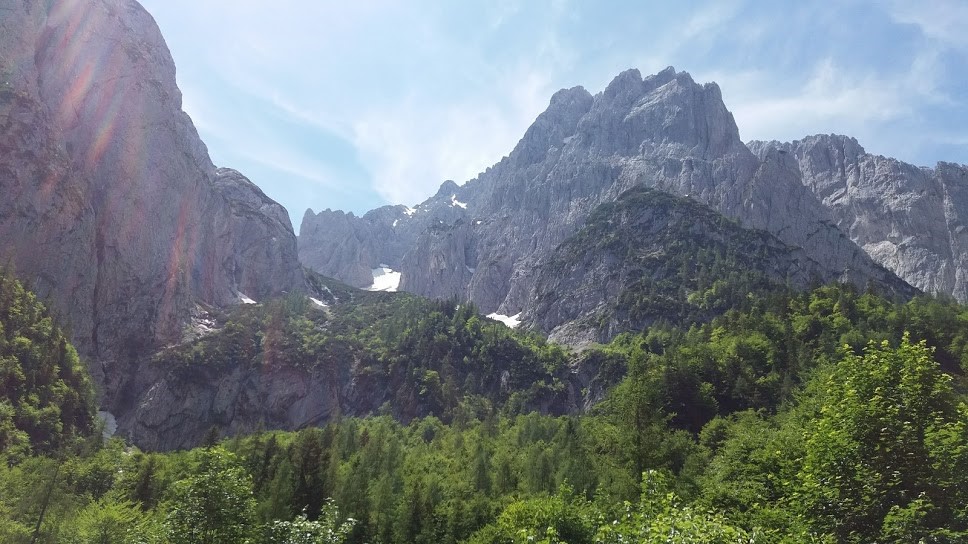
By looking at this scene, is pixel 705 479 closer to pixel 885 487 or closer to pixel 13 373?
pixel 885 487

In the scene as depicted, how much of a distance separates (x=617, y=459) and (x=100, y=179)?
550 ft

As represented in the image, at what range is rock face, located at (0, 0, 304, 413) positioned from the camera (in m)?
130

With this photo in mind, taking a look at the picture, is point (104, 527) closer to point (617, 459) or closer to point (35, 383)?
point (617, 459)

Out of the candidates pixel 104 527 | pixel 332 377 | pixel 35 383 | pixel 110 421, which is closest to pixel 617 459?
pixel 104 527

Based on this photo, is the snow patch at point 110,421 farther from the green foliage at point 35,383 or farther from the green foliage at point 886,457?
the green foliage at point 886,457

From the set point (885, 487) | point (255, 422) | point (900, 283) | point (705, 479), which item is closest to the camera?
point (885, 487)

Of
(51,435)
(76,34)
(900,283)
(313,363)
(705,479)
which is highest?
(76,34)

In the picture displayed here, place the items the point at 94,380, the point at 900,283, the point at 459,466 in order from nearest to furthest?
the point at 459,466 → the point at 94,380 → the point at 900,283

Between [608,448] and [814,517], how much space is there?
37131 mm

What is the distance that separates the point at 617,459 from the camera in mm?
46500

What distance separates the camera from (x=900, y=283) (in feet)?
642

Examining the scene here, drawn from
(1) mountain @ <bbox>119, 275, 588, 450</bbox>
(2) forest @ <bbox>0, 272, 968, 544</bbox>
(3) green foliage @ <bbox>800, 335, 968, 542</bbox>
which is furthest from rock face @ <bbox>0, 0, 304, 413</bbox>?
(3) green foliage @ <bbox>800, 335, 968, 542</bbox>

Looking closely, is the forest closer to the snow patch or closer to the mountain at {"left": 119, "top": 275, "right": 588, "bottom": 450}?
the mountain at {"left": 119, "top": 275, "right": 588, "bottom": 450}

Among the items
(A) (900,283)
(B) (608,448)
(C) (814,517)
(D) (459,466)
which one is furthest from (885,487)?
(A) (900,283)
